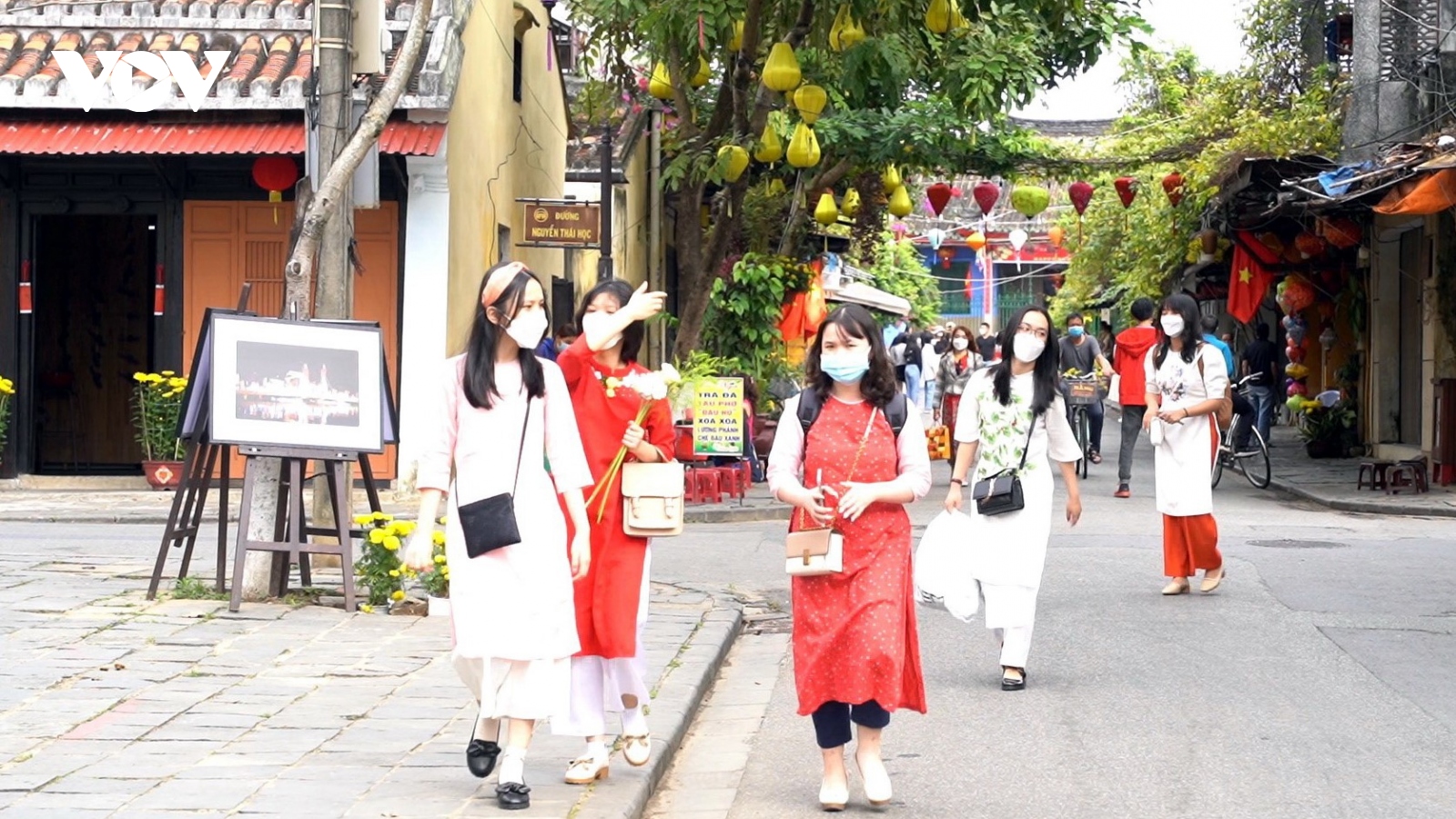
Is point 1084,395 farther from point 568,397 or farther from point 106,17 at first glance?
point 568,397

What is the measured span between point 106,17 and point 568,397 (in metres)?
14.2

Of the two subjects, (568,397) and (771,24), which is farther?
(771,24)

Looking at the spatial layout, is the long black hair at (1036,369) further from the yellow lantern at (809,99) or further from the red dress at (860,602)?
the yellow lantern at (809,99)

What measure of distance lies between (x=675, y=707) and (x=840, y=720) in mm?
1604

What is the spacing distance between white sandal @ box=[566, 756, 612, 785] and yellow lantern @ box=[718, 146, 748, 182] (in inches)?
499

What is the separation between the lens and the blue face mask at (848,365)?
6867 mm

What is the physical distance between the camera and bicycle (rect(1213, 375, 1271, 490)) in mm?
21500

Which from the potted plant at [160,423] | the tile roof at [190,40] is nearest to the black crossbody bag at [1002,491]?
the tile roof at [190,40]

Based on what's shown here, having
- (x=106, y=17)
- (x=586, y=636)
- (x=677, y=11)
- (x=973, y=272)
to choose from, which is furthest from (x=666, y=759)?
(x=973, y=272)

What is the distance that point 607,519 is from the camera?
7.01 m

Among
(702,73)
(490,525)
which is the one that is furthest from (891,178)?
(490,525)

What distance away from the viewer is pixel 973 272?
62.0m

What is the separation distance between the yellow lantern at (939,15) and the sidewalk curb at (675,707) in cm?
519

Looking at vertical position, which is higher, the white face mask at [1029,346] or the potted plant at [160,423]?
the white face mask at [1029,346]
